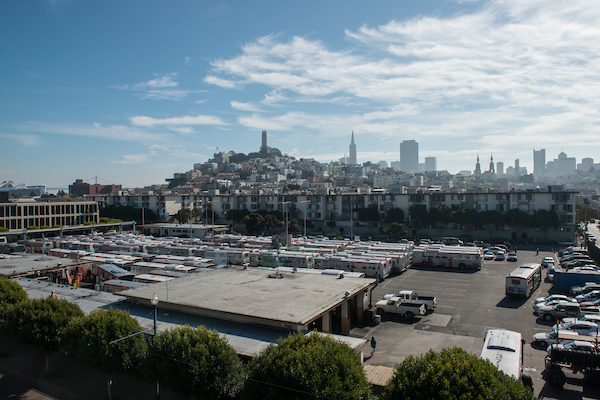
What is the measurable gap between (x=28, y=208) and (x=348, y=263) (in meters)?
53.2

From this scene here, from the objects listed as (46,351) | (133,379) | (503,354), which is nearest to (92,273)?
(46,351)

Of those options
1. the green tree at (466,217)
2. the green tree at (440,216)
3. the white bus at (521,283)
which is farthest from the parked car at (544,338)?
the green tree at (440,216)

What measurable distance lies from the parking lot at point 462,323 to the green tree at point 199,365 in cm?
650

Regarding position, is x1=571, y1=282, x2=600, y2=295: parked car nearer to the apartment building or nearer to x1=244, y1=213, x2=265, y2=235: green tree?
the apartment building

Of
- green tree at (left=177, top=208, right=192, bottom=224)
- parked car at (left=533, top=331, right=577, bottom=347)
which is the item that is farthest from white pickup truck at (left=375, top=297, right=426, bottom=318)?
green tree at (left=177, top=208, right=192, bottom=224)

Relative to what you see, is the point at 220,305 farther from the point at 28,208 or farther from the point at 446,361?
the point at 28,208

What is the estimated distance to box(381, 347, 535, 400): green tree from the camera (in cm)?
805

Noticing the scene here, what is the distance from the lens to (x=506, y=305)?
23.1m

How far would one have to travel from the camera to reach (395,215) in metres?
59.7

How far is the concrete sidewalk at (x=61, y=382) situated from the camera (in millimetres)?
13203

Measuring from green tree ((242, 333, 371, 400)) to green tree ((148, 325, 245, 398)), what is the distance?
763 mm

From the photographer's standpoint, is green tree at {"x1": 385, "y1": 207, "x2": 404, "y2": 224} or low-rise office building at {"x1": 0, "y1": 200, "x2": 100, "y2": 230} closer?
low-rise office building at {"x1": 0, "y1": 200, "x2": 100, "y2": 230}

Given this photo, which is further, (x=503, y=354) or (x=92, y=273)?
(x=92, y=273)

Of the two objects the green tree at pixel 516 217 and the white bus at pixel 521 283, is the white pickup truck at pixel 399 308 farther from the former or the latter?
the green tree at pixel 516 217
